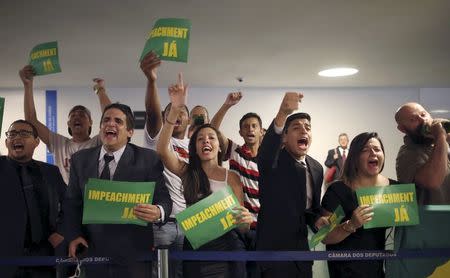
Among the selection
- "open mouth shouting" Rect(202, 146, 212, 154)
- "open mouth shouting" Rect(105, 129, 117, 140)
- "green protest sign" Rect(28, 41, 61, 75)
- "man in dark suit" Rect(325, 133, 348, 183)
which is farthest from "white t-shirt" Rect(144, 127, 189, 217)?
"man in dark suit" Rect(325, 133, 348, 183)

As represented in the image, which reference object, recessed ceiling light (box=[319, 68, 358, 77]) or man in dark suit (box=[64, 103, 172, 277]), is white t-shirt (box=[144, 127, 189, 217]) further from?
recessed ceiling light (box=[319, 68, 358, 77])

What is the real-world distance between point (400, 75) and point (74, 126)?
6129mm

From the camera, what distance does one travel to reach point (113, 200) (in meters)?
2.31

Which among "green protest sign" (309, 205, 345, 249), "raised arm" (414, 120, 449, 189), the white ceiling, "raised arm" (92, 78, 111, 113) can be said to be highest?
the white ceiling

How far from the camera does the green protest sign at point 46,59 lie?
2799 millimetres

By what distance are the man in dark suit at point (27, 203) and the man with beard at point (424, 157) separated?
212cm

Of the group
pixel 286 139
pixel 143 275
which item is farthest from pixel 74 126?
pixel 286 139

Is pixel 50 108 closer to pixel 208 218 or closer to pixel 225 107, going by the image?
pixel 225 107

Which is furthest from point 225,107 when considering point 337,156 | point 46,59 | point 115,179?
point 337,156

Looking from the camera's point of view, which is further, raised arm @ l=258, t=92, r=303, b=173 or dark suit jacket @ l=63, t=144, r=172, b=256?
dark suit jacket @ l=63, t=144, r=172, b=256

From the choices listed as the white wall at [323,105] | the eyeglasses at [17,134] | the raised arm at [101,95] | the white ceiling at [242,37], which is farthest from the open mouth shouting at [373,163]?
the white wall at [323,105]

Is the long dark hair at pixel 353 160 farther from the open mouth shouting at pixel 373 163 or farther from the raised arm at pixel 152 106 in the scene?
the raised arm at pixel 152 106

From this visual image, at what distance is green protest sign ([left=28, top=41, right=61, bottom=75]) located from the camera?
2.80m

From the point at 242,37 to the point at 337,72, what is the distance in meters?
2.50
